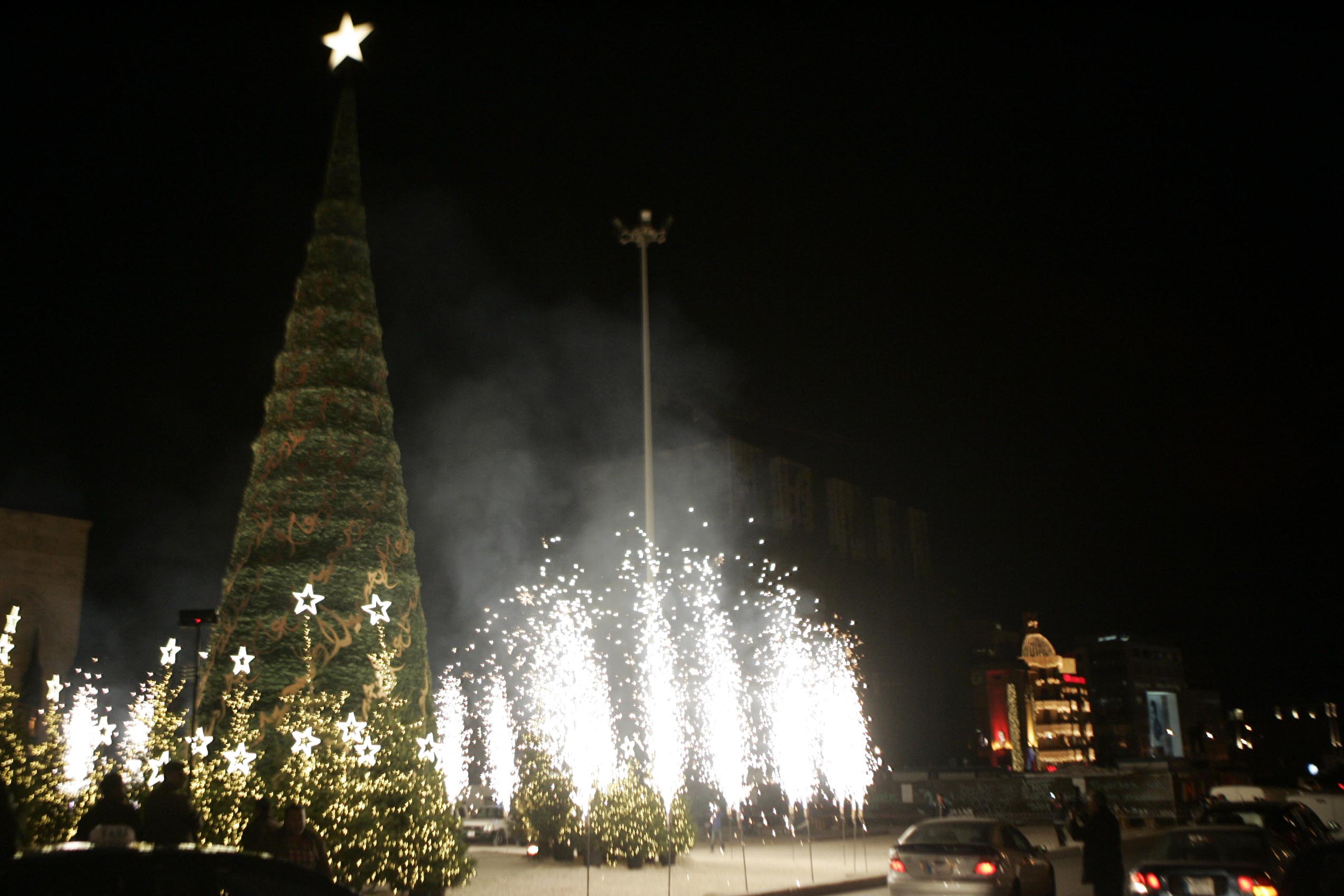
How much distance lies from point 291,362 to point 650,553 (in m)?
7.18

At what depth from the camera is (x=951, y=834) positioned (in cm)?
1184

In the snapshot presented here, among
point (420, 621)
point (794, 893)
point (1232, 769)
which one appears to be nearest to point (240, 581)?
point (420, 621)

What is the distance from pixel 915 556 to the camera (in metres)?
83.2

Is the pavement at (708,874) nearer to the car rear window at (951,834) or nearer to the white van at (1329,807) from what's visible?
the car rear window at (951,834)

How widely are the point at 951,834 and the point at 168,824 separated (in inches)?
321

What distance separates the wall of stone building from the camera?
44.2 metres

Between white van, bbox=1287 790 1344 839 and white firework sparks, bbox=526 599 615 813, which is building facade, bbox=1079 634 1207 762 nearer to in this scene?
white van, bbox=1287 790 1344 839

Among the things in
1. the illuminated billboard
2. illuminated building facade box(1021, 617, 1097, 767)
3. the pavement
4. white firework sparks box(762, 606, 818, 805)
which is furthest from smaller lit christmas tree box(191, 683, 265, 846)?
the illuminated billboard

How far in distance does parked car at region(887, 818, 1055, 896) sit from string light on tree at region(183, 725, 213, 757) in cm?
797

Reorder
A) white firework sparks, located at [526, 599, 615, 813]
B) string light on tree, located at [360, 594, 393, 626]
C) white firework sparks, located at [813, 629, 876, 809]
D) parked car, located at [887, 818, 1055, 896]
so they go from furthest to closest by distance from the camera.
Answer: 1. white firework sparks, located at [813, 629, 876, 809]
2. white firework sparks, located at [526, 599, 615, 813]
3. string light on tree, located at [360, 594, 393, 626]
4. parked car, located at [887, 818, 1055, 896]

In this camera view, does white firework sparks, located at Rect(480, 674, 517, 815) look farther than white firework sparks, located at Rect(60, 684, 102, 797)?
Yes

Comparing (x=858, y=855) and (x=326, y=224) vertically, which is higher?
(x=326, y=224)

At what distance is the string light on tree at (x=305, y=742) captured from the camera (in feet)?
39.1

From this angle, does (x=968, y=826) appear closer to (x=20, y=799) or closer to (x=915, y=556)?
(x=20, y=799)
